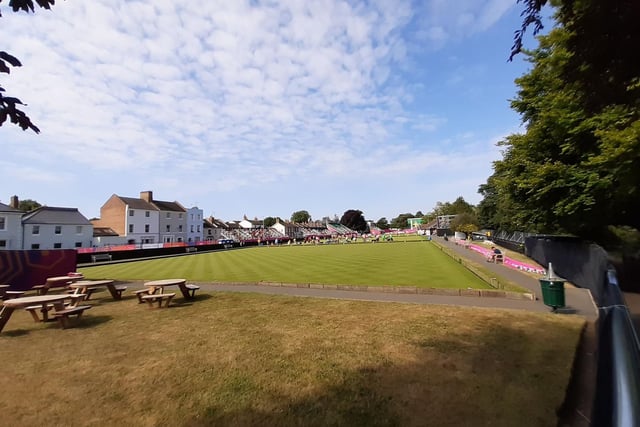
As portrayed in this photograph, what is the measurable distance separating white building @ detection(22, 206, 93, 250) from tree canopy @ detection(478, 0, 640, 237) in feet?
185

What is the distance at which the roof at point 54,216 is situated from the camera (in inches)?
1934

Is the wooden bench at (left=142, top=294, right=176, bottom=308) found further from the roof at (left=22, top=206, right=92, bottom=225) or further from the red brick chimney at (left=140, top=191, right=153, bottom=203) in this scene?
the red brick chimney at (left=140, top=191, right=153, bottom=203)

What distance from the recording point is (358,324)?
8875 millimetres

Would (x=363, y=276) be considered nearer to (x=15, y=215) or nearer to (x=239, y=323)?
(x=239, y=323)

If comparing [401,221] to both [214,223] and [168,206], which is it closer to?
[214,223]

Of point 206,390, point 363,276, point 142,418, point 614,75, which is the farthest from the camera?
point 363,276

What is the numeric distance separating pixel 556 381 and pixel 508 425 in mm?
1722

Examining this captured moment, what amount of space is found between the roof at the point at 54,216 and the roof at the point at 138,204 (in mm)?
8856

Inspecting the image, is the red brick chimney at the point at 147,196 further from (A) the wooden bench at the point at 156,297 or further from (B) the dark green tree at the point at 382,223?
(B) the dark green tree at the point at 382,223

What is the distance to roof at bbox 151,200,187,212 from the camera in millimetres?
71688

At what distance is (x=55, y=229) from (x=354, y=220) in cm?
12019

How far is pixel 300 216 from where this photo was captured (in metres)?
172

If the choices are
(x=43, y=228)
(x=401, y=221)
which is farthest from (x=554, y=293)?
(x=401, y=221)

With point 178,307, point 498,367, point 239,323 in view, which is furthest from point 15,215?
point 498,367
